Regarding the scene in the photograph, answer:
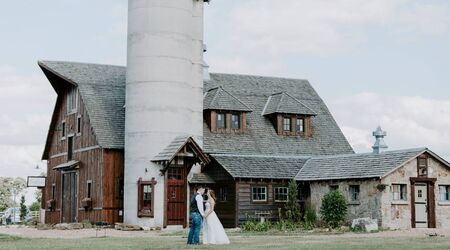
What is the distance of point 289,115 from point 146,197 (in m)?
11.9

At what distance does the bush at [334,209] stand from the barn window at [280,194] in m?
4.52

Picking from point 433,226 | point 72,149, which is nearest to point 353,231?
point 433,226

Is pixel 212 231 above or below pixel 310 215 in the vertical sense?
below

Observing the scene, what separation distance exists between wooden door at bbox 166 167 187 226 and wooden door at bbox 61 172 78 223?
711cm

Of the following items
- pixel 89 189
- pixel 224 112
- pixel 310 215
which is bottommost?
pixel 310 215

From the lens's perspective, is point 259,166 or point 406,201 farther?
point 259,166

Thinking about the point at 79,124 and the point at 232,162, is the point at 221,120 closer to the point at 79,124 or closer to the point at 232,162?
the point at 232,162

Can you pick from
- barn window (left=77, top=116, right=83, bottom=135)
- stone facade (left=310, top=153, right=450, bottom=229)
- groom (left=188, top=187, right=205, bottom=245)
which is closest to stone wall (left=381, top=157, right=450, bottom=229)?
stone facade (left=310, top=153, right=450, bottom=229)

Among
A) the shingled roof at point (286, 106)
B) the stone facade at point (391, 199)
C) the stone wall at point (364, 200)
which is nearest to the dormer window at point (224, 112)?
the shingled roof at point (286, 106)

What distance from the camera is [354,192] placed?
41.4 metres

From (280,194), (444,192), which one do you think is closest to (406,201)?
(444,192)

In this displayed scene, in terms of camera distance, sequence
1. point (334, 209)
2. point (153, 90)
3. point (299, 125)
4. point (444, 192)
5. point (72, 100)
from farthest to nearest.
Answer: point (299, 125), point (72, 100), point (153, 90), point (444, 192), point (334, 209)

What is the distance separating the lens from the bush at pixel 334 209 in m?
39.6

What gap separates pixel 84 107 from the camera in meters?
45.8
